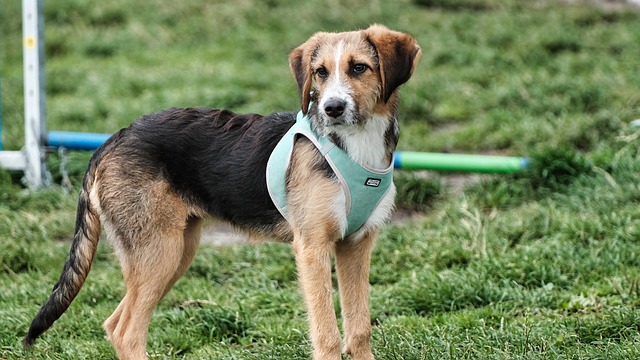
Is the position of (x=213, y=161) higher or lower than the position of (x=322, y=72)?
lower

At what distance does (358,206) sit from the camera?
467 centimetres

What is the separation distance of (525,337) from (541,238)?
1818 millimetres

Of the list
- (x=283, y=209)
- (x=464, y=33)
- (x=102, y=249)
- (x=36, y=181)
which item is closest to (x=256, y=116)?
(x=283, y=209)

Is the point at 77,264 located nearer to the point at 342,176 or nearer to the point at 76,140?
the point at 342,176

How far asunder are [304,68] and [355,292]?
1126 mm

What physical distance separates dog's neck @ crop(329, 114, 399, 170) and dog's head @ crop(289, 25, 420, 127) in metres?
0.05

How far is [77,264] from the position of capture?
4988 millimetres

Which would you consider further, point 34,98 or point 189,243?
point 34,98

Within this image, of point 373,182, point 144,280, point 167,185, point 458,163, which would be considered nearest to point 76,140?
point 458,163

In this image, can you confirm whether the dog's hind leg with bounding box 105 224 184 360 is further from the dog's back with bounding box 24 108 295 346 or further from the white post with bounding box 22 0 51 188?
the white post with bounding box 22 0 51 188

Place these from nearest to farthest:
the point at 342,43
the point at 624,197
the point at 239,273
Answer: the point at 342,43 → the point at 239,273 → the point at 624,197

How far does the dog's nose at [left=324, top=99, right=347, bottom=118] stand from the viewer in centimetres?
445

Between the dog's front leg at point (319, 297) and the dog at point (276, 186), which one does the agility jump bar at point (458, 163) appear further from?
the dog's front leg at point (319, 297)

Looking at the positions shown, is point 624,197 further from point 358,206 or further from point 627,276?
point 358,206
